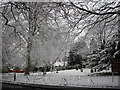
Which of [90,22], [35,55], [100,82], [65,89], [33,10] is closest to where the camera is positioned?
[33,10]

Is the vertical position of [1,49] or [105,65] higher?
[1,49]

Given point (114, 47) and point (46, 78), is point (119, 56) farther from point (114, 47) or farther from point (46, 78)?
point (46, 78)

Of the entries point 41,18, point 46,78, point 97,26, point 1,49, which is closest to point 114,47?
point 46,78

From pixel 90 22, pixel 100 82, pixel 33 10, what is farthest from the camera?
pixel 100 82

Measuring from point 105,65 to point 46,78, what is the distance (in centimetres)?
642

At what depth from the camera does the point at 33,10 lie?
706 cm

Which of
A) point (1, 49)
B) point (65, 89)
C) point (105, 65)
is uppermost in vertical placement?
point (1, 49)

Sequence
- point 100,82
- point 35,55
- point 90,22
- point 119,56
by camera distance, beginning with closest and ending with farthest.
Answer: point 90,22 < point 100,82 < point 119,56 < point 35,55

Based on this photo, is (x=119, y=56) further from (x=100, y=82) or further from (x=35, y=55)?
(x=35, y=55)

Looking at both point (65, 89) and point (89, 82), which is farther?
point (89, 82)

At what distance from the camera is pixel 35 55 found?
73.7 feet

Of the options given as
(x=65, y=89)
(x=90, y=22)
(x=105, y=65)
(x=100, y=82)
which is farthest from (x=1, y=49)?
(x=105, y=65)

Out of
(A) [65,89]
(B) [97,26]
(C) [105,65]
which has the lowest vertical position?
(A) [65,89]

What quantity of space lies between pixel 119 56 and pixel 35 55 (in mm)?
9787
